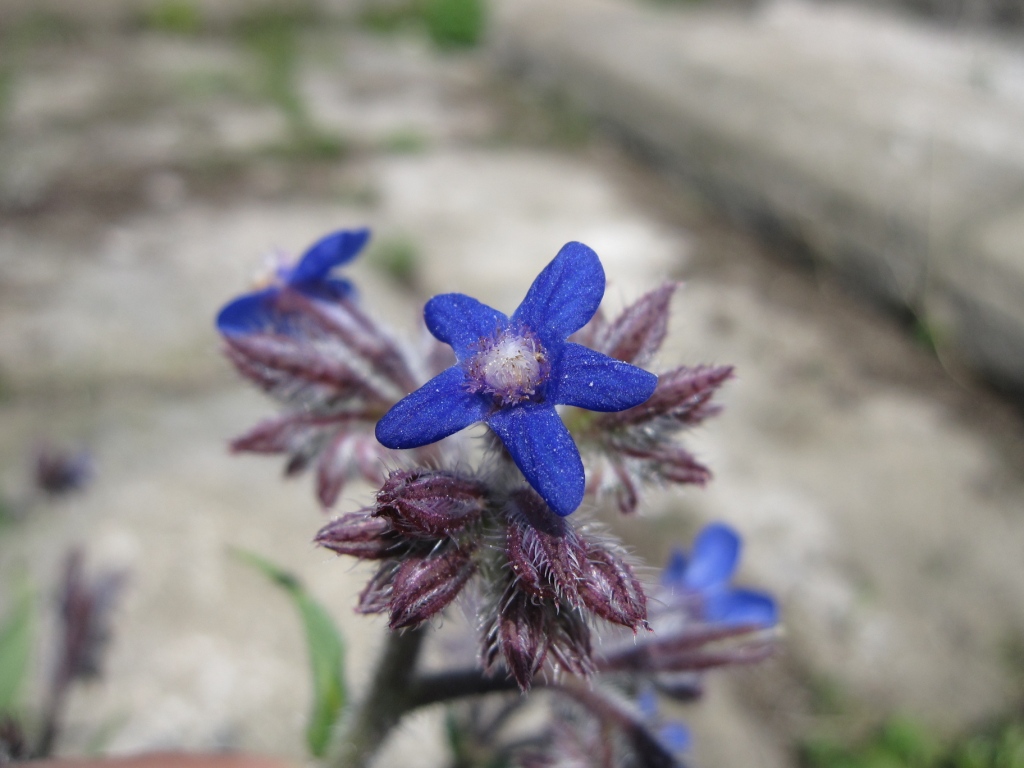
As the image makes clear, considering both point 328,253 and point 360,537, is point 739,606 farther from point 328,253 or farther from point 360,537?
point 328,253

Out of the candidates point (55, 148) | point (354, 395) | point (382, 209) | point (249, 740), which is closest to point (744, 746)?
point (249, 740)

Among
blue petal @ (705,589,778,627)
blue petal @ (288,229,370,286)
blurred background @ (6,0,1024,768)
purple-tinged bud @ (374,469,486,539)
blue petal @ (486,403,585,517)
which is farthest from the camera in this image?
blurred background @ (6,0,1024,768)

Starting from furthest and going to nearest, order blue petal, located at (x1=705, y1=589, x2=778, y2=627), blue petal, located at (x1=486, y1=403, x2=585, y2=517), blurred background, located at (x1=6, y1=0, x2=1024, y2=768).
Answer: blurred background, located at (x1=6, y1=0, x2=1024, y2=768) < blue petal, located at (x1=705, y1=589, x2=778, y2=627) < blue petal, located at (x1=486, y1=403, x2=585, y2=517)

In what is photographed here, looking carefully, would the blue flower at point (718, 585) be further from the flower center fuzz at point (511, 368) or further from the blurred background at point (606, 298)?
the flower center fuzz at point (511, 368)

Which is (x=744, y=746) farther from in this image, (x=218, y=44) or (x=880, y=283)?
(x=218, y=44)

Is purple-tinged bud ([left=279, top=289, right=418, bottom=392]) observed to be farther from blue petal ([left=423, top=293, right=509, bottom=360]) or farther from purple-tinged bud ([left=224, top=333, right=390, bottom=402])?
blue petal ([left=423, top=293, right=509, bottom=360])

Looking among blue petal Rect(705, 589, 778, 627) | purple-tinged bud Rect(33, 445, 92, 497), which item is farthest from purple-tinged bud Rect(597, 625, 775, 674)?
purple-tinged bud Rect(33, 445, 92, 497)
